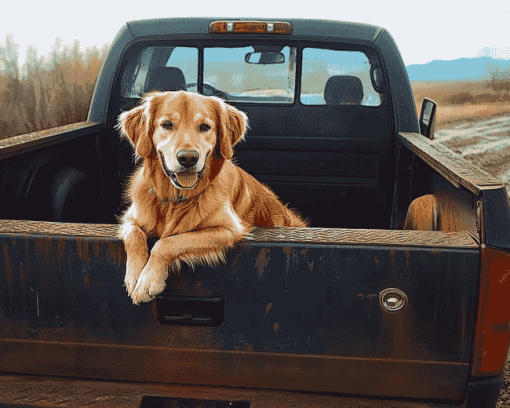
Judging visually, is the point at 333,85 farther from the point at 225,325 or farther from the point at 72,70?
the point at 72,70

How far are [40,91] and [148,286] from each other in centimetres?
1085

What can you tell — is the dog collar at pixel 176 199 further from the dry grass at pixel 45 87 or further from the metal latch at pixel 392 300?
the dry grass at pixel 45 87

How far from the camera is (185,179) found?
212cm

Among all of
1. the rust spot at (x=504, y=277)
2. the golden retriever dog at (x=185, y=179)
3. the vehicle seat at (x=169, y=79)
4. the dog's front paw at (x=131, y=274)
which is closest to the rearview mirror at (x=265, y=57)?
the vehicle seat at (x=169, y=79)

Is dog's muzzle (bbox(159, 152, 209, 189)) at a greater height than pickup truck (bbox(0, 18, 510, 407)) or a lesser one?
greater

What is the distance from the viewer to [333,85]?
133 inches

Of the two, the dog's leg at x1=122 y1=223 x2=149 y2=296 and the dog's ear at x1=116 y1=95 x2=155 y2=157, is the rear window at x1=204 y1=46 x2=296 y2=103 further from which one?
the dog's leg at x1=122 y1=223 x2=149 y2=296

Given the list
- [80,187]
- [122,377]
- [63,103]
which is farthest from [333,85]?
[63,103]

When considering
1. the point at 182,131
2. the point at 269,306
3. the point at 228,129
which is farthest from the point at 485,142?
the point at 269,306

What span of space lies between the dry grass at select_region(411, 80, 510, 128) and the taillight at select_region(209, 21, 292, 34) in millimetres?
21945

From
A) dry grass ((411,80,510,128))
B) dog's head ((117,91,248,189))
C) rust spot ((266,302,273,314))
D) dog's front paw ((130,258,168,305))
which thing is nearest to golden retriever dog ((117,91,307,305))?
dog's head ((117,91,248,189))

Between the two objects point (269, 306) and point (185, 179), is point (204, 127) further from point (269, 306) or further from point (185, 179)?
point (269, 306)

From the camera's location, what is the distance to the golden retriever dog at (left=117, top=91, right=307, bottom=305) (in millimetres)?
1900

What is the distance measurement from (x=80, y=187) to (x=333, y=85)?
5.59 feet
